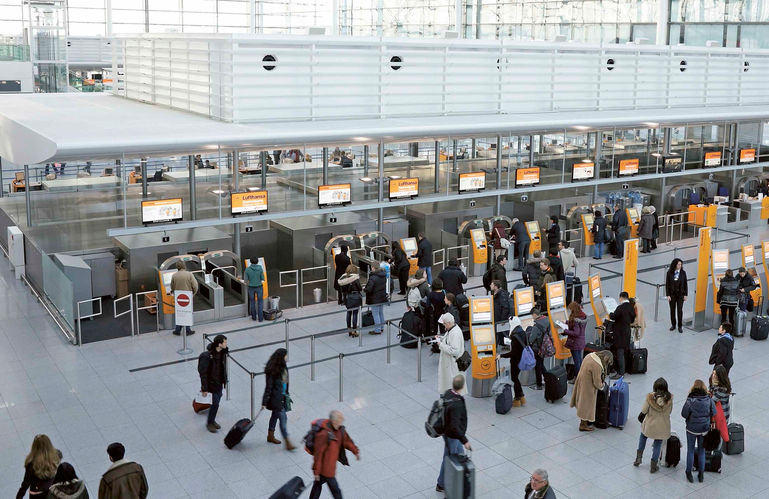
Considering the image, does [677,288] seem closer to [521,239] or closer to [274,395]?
[521,239]

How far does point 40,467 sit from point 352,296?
775 cm

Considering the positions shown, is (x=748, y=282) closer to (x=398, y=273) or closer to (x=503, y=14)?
(x=398, y=273)

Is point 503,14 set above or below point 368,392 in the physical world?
above

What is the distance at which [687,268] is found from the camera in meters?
19.3

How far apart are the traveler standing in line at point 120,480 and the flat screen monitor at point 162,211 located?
824 cm

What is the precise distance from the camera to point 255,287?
51.0 feet

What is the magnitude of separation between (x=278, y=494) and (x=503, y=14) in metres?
41.6

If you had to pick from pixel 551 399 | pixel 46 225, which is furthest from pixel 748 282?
pixel 46 225

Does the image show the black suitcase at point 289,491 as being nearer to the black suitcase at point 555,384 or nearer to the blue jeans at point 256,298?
the black suitcase at point 555,384

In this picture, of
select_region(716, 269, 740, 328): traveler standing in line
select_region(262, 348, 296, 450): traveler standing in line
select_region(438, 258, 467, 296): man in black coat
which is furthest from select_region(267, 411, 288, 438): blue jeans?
select_region(716, 269, 740, 328): traveler standing in line

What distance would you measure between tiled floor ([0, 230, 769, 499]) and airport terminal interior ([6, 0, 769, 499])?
0.16ft

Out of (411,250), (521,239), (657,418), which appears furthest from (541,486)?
(521,239)

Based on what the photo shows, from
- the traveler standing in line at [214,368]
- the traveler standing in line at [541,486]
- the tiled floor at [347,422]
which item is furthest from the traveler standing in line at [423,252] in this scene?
the traveler standing in line at [541,486]

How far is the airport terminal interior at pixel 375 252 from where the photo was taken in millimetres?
10359
